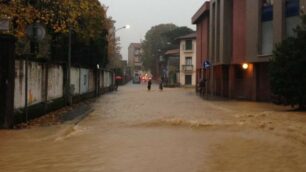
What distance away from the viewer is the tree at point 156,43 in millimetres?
139875

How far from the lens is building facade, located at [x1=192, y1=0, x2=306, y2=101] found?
36031mm

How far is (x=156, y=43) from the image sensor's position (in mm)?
143250

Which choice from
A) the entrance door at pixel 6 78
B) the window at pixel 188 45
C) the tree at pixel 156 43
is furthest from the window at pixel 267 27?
the tree at pixel 156 43

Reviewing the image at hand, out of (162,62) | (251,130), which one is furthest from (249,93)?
(162,62)

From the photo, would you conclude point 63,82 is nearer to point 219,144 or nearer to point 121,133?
point 121,133

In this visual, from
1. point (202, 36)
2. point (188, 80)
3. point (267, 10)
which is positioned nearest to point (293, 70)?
point (267, 10)

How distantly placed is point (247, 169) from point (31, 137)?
706cm

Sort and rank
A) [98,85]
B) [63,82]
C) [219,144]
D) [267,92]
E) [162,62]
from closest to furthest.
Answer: [219,144] → [63,82] → [267,92] → [98,85] → [162,62]

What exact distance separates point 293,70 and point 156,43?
116 metres

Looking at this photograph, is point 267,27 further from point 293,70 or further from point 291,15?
point 293,70

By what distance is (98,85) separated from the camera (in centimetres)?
Answer: 5062

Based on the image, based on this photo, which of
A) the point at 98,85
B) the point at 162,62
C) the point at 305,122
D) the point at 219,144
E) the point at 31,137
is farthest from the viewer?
the point at 162,62

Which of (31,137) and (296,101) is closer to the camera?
(31,137)

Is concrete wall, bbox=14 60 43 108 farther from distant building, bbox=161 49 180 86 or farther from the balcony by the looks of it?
distant building, bbox=161 49 180 86
